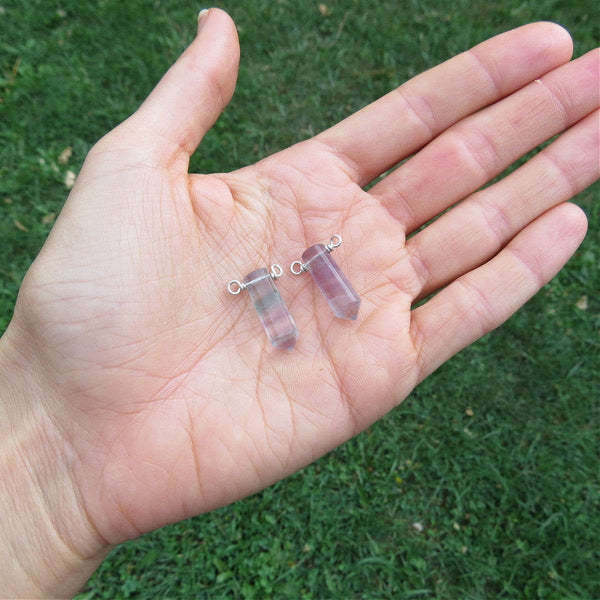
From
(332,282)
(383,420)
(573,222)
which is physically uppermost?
(332,282)

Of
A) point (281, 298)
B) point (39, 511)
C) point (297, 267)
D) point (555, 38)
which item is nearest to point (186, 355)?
point (281, 298)

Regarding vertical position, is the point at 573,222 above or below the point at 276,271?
below

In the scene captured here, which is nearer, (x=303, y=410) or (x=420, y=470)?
(x=303, y=410)

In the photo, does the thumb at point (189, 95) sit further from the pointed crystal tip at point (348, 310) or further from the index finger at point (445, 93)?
the pointed crystal tip at point (348, 310)

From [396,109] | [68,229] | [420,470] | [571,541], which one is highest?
[68,229]

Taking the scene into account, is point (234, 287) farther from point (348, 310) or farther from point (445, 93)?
point (445, 93)

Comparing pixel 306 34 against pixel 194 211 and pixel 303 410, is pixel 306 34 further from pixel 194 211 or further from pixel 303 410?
pixel 303 410

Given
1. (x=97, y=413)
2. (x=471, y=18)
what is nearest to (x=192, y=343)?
(x=97, y=413)
